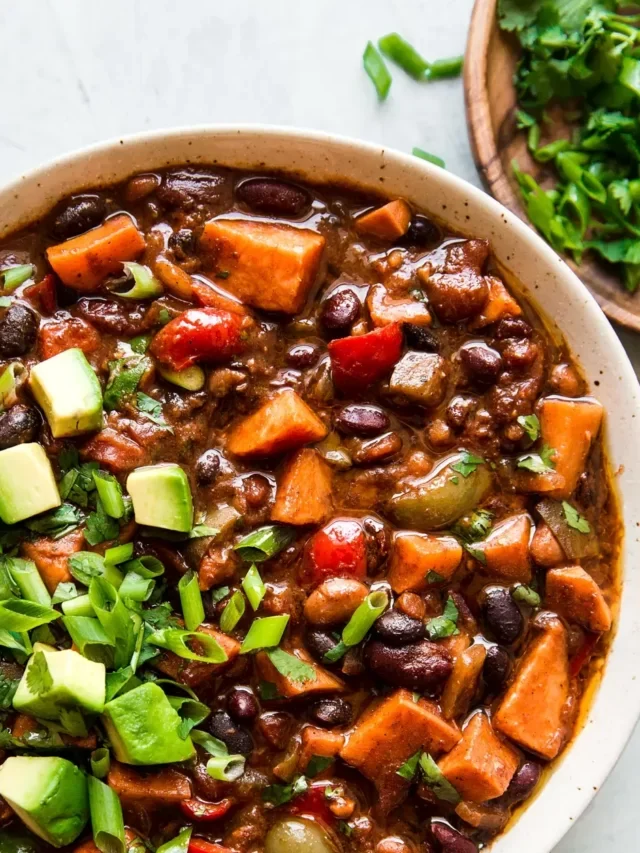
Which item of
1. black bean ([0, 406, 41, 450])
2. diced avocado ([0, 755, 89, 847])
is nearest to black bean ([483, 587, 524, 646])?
Answer: diced avocado ([0, 755, 89, 847])

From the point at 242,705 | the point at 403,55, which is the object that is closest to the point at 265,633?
the point at 242,705

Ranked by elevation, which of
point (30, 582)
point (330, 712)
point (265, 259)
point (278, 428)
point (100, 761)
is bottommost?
point (330, 712)

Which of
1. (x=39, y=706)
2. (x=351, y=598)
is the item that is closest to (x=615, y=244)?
(x=351, y=598)

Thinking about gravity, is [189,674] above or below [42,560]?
below

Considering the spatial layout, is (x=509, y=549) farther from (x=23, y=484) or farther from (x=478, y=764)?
(x=23, y=484)

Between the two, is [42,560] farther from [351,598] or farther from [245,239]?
[245,239]

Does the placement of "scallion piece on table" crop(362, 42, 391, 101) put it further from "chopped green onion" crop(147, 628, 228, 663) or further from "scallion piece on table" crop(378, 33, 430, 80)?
"chopped green onion" crop(147, 628, 228, 663)
